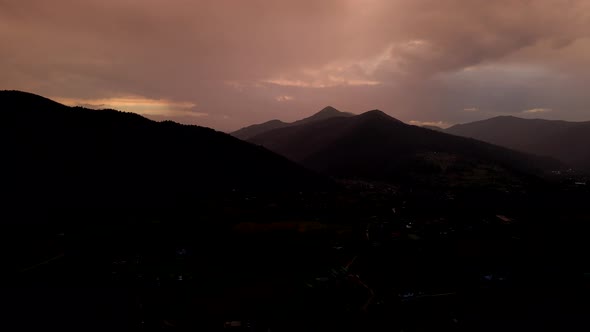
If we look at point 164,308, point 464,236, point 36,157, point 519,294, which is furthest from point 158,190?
point 519,294

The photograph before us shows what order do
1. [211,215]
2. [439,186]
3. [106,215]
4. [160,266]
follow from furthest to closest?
[439,186]
[211,215]
[106,215]
[160,266]

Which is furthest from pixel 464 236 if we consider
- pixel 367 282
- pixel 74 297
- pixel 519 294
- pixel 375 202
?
pixel 74 297

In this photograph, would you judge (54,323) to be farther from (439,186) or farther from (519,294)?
(439,186)

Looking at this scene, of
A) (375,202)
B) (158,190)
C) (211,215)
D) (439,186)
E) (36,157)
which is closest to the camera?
(211,215)

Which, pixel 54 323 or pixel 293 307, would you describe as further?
pixel 293 307

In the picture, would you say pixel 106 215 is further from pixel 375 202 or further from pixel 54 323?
pixel 375 202

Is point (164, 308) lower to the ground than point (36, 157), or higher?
lower

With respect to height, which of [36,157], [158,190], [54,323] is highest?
[36,157]
